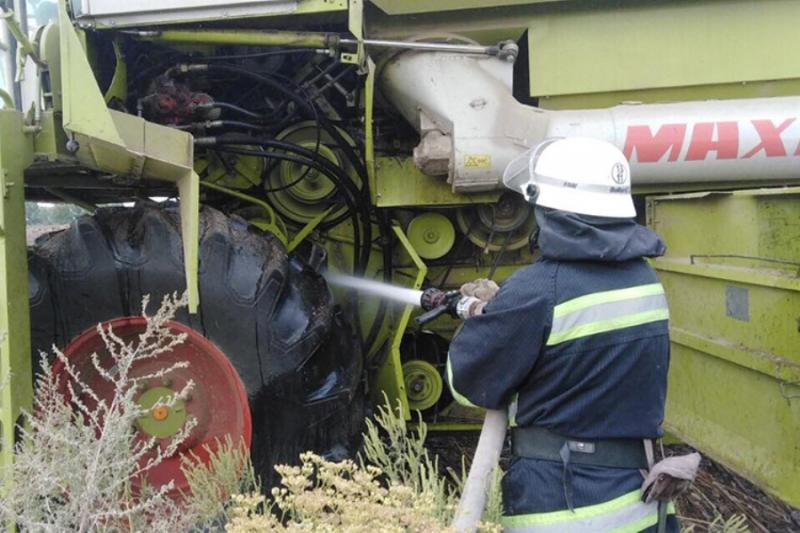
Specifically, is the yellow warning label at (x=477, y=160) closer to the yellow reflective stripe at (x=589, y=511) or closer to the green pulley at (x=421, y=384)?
the green pulley at (x=421, y=384)

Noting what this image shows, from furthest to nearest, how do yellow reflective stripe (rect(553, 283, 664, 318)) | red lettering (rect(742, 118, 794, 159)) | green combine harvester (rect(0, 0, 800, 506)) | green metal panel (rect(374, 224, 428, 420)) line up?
green metal panel (rect(374, 224, 428, 420)), red lettering (rect(742, 118, 794, 159)), green combine harvester (rect(0, 0, 800, 506)), yellow reflective stripe (rect(553, 283, 664, 318))

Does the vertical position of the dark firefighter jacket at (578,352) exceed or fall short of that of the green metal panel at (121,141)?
it falls short

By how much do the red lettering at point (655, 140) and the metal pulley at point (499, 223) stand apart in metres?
0.55

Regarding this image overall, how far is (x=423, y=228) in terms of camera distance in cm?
341

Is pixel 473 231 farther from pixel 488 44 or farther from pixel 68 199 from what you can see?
pixel 68 199

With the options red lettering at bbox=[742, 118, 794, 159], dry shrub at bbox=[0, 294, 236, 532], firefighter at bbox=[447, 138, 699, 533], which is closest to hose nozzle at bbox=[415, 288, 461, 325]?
firefighter at bbox=[447, 138, 699, 533]

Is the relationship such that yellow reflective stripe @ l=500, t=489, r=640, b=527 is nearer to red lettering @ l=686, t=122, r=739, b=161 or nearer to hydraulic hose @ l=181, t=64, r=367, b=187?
red lettering @ l=686, t=122, r=739, b=161

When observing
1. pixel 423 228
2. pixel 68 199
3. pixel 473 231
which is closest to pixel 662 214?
pixel 473 231

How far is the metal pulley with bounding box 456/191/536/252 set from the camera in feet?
10.7

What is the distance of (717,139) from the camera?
2848mm

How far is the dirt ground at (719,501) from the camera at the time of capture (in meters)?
3.26

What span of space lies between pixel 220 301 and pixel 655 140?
1.83m

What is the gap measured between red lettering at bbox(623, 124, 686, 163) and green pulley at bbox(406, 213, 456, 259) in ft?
2.99

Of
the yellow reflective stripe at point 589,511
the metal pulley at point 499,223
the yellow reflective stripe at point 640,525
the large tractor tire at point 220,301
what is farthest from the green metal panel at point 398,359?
the yellow reflective stripe at point 640,525
